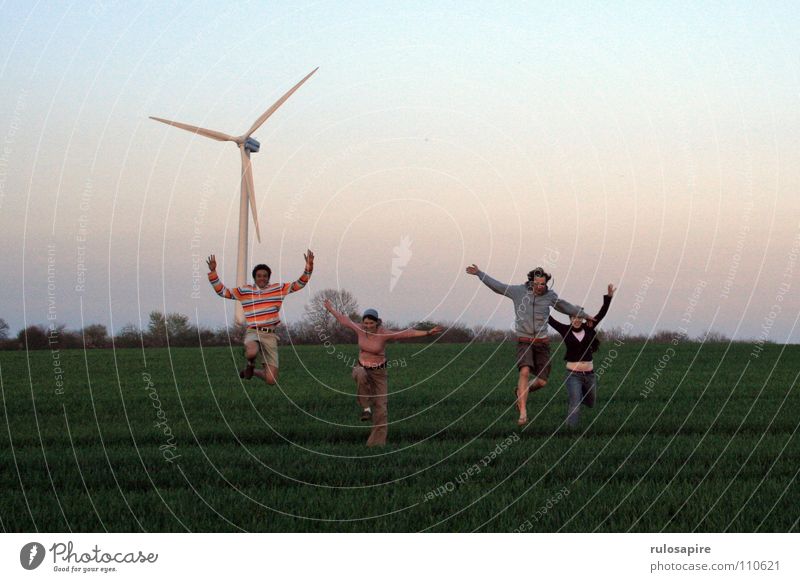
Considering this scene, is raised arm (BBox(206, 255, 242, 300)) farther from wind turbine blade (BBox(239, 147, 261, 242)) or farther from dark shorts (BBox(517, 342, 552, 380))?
wind turbine blade (BBox(239, 147, 261, 242))

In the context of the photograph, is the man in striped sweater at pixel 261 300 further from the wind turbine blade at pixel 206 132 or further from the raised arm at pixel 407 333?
the wind turbine blade at pixel 206 132

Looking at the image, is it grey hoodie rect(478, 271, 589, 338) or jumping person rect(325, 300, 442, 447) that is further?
grey hoodie rect(478, 271, 589, 338)

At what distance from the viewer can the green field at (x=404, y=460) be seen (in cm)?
1427

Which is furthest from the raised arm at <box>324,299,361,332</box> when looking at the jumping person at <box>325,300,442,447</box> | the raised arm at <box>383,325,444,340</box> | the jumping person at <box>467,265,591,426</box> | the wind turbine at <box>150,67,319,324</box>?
the wind turbine at <box>150,67,319,324</box>

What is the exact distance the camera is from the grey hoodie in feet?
70.4

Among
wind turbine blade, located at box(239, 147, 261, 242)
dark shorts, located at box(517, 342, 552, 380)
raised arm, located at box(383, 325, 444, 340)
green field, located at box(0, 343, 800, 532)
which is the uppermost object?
wind turbine blade, located at box(239, 147, 261, 242)

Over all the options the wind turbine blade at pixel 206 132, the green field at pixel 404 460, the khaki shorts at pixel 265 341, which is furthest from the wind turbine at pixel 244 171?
the khaki shorts at pixel 265 341

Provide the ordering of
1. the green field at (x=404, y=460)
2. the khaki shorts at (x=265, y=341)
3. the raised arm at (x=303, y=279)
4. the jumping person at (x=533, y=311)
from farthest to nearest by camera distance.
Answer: the jumping person at (x=533, y=311)
the khaki shorts at (x=265, y=341)
the raised arm at (x=303, y=279)
the green field at (x=404, y=460)

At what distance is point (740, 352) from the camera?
5553 cm

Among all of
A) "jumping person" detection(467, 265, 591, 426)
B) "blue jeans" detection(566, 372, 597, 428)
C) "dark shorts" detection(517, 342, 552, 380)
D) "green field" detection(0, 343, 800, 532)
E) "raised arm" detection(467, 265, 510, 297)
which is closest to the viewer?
"green field" detection(0, 343, 800, 532)

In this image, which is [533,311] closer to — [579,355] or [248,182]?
[579,355]

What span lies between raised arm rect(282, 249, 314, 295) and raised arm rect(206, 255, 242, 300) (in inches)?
38.9

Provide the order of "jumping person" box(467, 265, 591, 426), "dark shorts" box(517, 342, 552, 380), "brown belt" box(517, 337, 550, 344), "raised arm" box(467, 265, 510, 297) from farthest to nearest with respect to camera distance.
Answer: "dark shorts" box(517, 342, 552, 380) < "brown belt" box(517, 337, 550, 344) < "jumping person" box(467, 265, 591, 426) < "raised arm" box(467, 265, 510, 297)
